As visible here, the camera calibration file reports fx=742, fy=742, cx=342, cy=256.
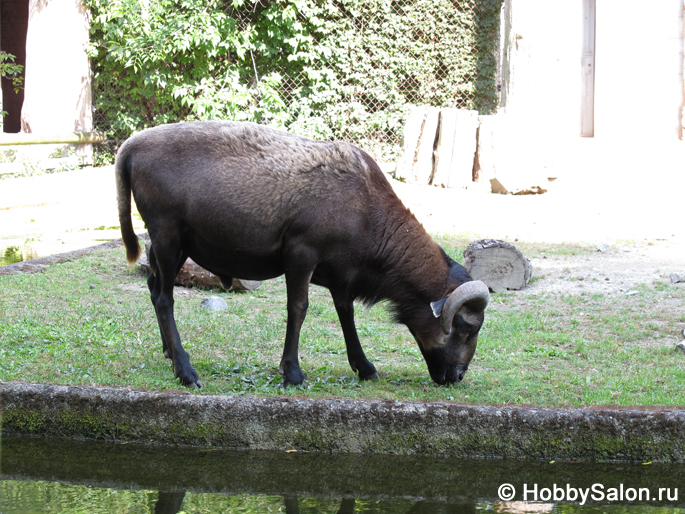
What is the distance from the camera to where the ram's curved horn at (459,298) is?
458 cm

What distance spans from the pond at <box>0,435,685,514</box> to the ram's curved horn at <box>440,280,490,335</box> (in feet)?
2.86

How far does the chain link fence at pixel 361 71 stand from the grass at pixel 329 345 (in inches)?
338

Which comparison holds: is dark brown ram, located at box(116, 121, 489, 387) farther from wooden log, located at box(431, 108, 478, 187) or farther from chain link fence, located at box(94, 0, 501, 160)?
chain link fence, located at box(94, 0, 501, 160)

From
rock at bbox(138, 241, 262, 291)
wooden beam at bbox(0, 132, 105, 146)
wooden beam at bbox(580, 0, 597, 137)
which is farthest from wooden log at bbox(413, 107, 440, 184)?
wooden beam at bbox(0, 132, 105, 146)

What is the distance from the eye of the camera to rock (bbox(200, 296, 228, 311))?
7164mm

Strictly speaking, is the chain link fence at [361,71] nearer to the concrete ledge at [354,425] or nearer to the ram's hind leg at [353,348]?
the ram's hind leg at [353,348]

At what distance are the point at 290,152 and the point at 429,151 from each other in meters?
9.15

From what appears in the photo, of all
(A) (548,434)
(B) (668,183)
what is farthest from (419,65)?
(A) (548,434)

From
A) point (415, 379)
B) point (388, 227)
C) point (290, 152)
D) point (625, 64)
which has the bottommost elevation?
point (415, 379)

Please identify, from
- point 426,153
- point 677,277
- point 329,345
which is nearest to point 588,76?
point 426,153

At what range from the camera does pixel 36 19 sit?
1498 cm

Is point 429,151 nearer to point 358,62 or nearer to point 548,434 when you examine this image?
point 358,62

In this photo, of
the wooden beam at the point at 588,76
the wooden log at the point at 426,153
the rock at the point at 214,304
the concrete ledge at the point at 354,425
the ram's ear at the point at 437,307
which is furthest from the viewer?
the wooden beam at the point at 588,76

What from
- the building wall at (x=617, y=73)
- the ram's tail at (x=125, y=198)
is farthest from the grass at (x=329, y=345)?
the building wall at (x=617, y=73)
